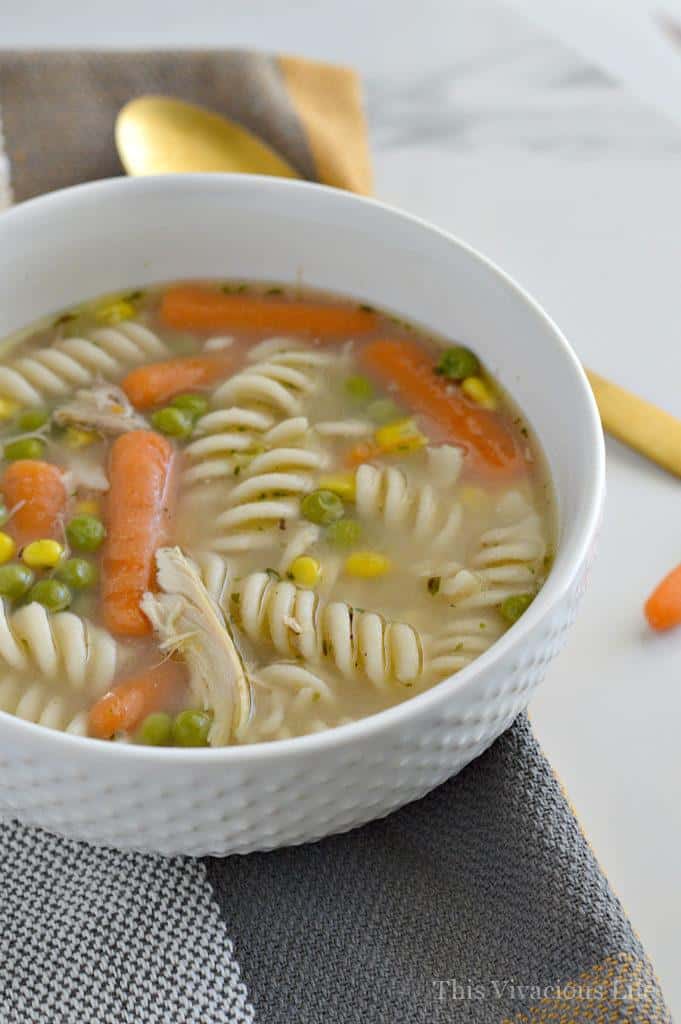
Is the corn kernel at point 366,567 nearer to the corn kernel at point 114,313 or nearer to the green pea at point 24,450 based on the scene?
the green pea at point 24,450

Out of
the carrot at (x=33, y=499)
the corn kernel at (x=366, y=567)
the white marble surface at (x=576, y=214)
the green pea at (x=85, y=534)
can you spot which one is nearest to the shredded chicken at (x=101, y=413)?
the carrot at (x=33, y=499)

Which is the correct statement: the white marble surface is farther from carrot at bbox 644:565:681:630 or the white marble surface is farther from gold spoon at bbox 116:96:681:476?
gold spoon at bbox 116:96:681:476

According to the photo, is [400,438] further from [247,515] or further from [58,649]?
[58,649]

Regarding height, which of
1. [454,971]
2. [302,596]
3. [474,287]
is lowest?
[454,971]

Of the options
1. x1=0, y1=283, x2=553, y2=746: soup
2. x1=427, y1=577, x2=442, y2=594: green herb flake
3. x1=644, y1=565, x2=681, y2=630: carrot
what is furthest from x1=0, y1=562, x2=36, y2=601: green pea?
x1=644, y1=565, x2=681, y2=630: carrot

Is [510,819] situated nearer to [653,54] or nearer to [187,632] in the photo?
[187,632]

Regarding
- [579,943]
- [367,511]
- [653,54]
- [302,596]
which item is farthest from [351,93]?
[579,943]

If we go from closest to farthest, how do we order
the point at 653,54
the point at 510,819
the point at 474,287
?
1. the point at 510,819
2. the point at 474,287
3. the point at 653,54
